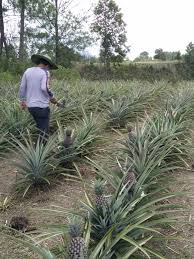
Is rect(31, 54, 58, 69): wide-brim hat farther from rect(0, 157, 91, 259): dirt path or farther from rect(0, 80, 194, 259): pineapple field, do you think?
rect(0, 157, 91, 259): dirt path

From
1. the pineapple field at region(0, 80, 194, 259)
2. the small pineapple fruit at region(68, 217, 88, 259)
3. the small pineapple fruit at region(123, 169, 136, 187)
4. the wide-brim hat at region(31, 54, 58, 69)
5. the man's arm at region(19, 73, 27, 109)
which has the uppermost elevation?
the wide-brim hat at region(31, 54, 58, 69)

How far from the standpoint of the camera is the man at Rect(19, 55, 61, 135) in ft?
22.8

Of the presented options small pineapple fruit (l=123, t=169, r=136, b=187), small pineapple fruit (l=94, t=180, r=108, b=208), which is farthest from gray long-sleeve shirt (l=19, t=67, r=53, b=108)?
small pineapple fruit (l=94, t=180, r=108, b=208)

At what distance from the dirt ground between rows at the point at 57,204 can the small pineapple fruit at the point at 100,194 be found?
830 millimetres

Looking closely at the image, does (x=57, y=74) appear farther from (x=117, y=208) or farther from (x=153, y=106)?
(x=117, y=208)

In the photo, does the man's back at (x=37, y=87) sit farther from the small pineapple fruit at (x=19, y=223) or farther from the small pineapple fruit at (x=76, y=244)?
the small pineapple fruit at (x=76, y=244)

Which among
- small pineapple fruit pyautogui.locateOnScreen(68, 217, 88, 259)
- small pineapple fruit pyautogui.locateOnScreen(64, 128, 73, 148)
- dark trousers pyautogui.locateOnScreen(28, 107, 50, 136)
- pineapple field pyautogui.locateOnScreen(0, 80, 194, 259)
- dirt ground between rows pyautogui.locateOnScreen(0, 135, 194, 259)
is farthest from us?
dark trousers pyautogui.locateOnScreen(28, 107, 50, 136)

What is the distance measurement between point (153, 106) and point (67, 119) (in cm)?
347

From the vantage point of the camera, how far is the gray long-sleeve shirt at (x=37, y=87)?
6934 mm

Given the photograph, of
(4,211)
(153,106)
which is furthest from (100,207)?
(153,106)

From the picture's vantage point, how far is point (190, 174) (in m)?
6.24

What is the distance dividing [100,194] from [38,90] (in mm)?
3785

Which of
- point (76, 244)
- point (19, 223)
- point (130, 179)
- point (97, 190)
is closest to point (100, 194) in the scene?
point (97, 190)

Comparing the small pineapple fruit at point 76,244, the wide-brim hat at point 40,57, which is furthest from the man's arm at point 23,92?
the small pineapple fruit at point 76,244
